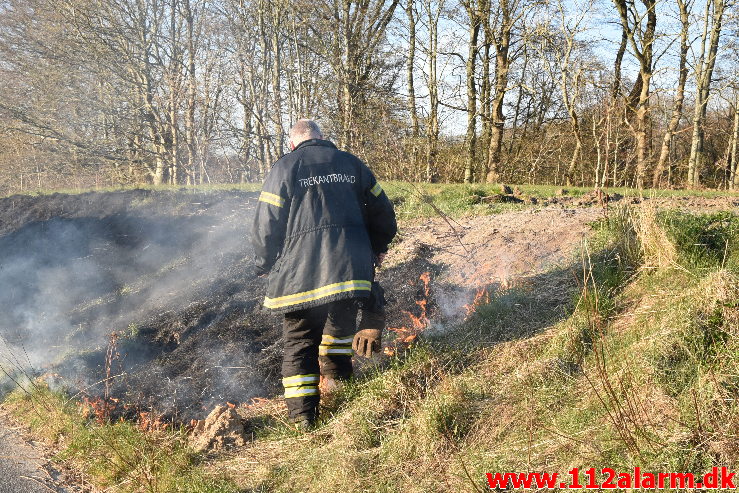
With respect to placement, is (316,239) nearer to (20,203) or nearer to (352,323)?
(352,323)

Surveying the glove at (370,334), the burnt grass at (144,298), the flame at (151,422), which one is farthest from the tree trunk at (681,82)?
the flame at (151,422)

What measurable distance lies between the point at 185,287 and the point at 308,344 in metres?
4.43

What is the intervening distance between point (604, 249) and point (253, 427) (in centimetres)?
351

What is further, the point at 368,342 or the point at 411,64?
the point at 411,64

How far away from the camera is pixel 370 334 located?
169 inches

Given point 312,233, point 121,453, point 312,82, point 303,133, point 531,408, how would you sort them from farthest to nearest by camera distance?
1. point 312,82
2. point 303,133
3. point 312,233
4. point 121,453
5. point 531,408

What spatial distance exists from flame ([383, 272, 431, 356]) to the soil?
2.4 inches

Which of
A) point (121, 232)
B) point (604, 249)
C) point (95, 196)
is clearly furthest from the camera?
point (95, 196)

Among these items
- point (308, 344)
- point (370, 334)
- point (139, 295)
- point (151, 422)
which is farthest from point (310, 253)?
point (139, 295)

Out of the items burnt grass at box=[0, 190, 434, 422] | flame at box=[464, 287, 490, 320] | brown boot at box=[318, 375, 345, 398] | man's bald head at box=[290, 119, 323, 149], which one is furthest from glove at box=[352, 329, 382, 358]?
man's bald head at box=[290, 119, 323, 149]

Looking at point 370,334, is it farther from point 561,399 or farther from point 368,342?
point 561,399

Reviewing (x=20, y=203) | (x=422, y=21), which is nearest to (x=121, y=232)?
(x=20, y=203)

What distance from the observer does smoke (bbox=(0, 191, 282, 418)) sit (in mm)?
5266

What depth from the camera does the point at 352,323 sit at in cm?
412
